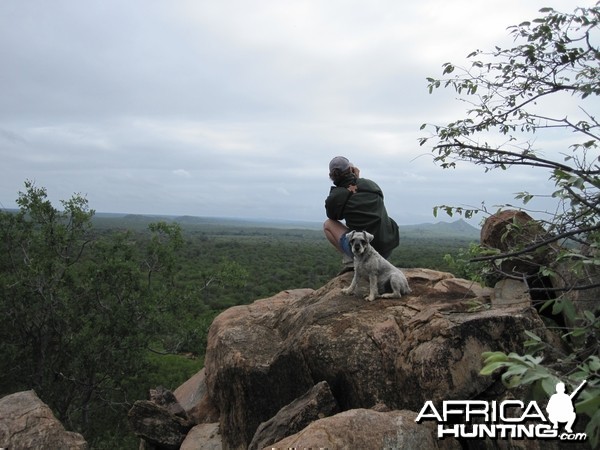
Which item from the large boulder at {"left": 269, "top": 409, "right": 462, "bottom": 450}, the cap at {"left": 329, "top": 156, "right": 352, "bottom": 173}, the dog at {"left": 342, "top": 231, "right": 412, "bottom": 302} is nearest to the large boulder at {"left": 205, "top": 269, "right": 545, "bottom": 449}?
the dog at {"left": 342, "top": 231, "right": 412, "bottom": 302}

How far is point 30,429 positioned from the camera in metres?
8.32

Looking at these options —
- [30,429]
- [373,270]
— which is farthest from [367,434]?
Result: [30,429]

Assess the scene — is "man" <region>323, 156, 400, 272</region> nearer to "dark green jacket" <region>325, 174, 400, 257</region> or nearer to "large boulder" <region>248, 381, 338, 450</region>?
"dark green jacket" <region>325, 174, 400, 257</region>

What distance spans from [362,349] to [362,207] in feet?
8.58

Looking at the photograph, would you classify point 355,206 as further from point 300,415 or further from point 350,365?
point 300,415

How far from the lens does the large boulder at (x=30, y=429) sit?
8.12 meters

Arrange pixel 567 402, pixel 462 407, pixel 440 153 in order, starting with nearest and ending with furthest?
pixel 567 402, pixel 440 153, pixel 462 407

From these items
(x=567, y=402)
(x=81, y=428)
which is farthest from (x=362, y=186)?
(x=81, y=428)

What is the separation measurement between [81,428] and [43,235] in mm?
5413

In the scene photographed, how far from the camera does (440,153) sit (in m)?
5.10

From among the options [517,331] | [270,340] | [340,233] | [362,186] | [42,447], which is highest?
[362,186]

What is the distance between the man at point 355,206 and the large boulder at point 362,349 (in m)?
0.80

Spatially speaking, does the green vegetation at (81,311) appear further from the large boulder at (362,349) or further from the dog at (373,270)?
the dog at (373,270)

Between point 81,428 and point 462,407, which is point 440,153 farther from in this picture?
point 81,428
